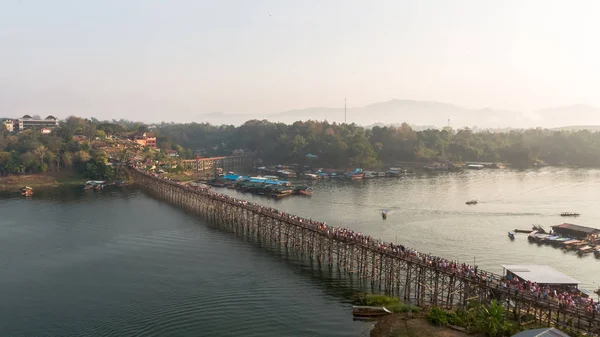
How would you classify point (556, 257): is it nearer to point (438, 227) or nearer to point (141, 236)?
point (438, 227)

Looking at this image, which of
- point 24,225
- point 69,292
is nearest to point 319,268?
point 69,292

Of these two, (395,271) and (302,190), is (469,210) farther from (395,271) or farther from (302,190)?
(395,271)

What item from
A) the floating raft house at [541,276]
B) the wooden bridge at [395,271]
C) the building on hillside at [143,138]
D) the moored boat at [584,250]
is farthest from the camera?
the building on hillside at [143,138]

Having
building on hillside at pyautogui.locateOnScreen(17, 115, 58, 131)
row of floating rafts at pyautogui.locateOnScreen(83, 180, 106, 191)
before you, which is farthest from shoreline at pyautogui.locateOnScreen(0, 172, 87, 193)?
building on hillside at pyautogui.locateOnScreen(17, 115, 58, 131)

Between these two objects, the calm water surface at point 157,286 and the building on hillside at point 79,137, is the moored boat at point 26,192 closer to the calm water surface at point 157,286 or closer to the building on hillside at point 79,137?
the calm water surface at point 157,286

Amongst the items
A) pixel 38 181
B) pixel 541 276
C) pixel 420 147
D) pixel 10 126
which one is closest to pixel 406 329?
pixel 541 276

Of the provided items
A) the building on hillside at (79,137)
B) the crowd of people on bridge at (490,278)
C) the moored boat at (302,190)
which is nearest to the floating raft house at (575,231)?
the crowd of people on bridge at (490,278)
